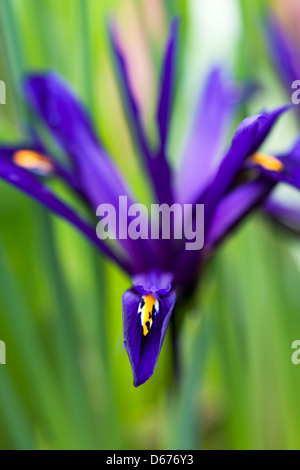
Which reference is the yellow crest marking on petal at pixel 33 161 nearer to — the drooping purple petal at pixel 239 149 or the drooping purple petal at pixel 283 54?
the drooping purple petal at pixel 239 149

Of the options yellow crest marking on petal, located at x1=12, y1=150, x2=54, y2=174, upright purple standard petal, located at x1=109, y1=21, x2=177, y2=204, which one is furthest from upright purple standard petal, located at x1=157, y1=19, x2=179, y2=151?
yellow crest marking on petal, located at x1=12, y1=150, x2=54, y2=174

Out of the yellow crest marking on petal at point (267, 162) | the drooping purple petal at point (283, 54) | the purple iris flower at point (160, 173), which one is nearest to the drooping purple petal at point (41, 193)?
the purple iris flower at point (160, 173)

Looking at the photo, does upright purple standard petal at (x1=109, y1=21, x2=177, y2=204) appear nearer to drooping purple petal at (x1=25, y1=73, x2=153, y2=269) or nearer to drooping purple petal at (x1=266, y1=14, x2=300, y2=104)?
drooping purple petal at (x1=25, y1=73, x2=153, y2=269)

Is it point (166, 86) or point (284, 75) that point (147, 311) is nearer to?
point (166, 86)

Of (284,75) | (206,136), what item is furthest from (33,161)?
(284,75)
